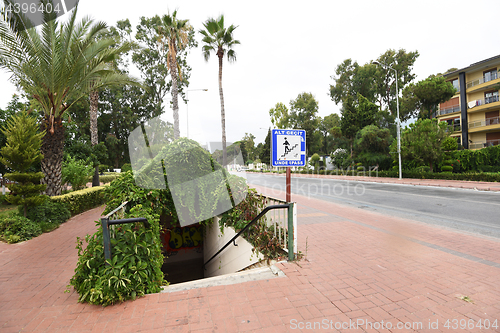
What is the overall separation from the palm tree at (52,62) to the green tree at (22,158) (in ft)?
4.78

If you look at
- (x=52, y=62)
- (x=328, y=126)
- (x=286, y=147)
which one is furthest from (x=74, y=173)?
(x=328, y=126)

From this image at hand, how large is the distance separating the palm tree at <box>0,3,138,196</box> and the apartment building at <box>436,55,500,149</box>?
35.6 metres

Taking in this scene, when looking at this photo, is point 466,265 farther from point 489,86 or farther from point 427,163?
point 489,86

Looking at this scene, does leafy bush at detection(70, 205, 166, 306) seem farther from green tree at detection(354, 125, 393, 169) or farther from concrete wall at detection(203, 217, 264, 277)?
green tree at detection(354, 125, 393, 169)

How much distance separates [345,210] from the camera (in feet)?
30.0

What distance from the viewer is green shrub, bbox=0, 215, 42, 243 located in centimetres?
627

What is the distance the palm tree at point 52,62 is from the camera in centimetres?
761

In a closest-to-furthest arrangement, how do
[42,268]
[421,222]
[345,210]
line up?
[42,268], [421,222], [345,210]

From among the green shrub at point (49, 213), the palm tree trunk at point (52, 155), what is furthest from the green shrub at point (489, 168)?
the palm tree trunk at point (52, 155)

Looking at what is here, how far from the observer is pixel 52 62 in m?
7.84

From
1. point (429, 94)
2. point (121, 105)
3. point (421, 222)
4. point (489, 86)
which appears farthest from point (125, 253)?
point (489, 86)

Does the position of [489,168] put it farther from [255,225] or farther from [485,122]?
[255,225]

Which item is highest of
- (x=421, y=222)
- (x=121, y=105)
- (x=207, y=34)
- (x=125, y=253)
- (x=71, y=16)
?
(x=207, y=34)

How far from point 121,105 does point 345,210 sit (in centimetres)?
2712
